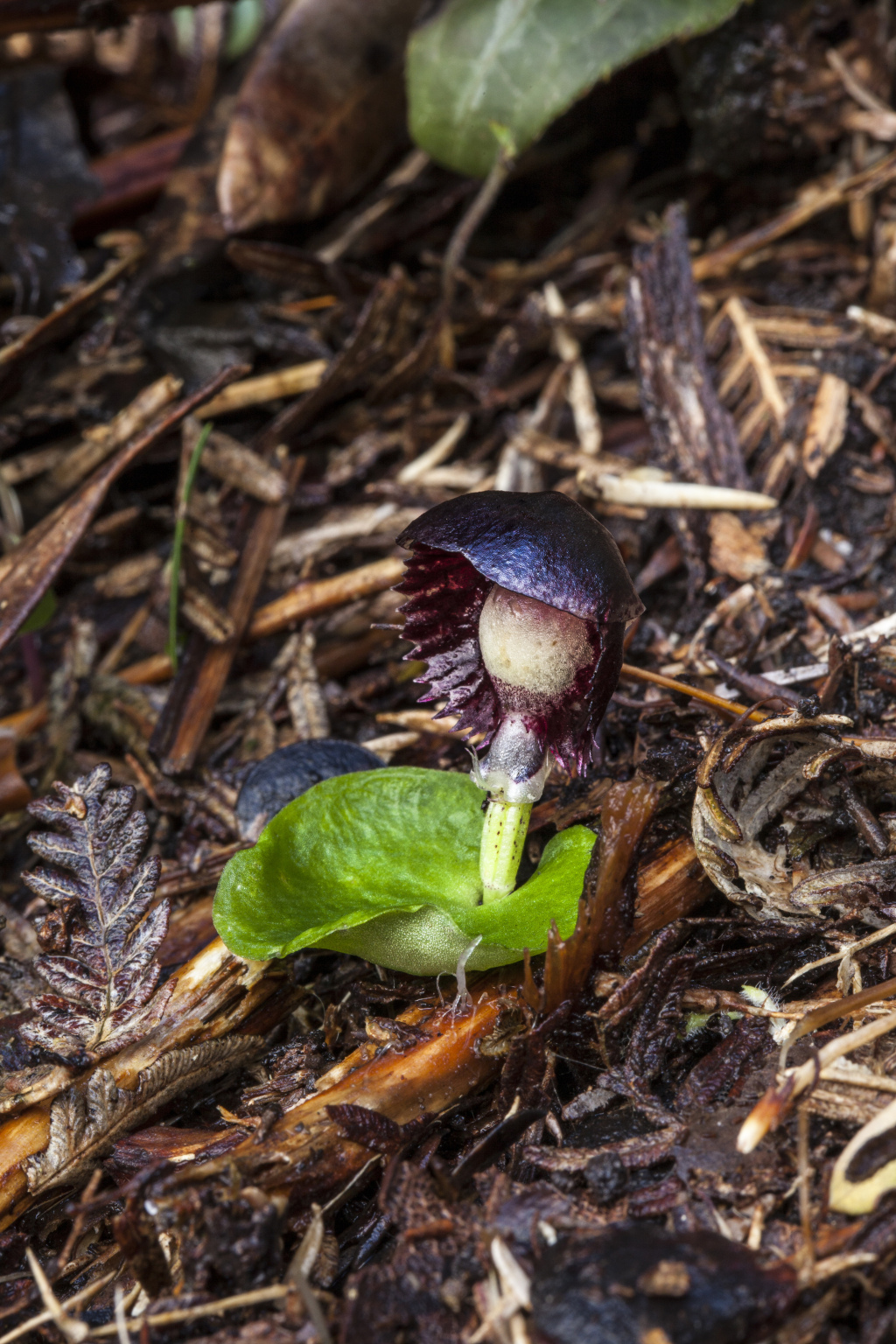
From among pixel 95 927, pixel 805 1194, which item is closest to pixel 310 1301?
pixel 805 1194

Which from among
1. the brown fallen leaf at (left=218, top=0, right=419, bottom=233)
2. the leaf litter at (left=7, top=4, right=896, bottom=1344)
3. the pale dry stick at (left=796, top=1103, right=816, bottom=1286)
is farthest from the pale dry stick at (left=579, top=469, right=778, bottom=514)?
the pale dry stick at (left=796, top=1103, right=816, bottom=1286)

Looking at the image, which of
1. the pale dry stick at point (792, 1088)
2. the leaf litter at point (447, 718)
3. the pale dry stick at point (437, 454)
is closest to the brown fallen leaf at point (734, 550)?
the leaf litter at point (447, 718)

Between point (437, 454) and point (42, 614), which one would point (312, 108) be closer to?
point (437, 454)

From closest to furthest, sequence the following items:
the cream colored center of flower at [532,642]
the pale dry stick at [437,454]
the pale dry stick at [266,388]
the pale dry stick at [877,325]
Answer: the cream colored center of flower at [532,642] < the pale dry stick at [877,325] < the pale dry stick at [437,454] < the pale dry stick at [266,388]

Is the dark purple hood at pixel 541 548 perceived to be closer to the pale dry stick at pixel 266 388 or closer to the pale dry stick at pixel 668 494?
the pale dry stick at pixel 668 494

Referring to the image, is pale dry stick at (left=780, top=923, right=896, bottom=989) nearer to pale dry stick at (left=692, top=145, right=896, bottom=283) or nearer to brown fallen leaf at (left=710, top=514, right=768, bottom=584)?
brown fallen leaf at (left=710, top=514, right=768, bottom=584)

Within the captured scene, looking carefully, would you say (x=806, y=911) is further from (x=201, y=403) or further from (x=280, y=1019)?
(x=201, y=403)
